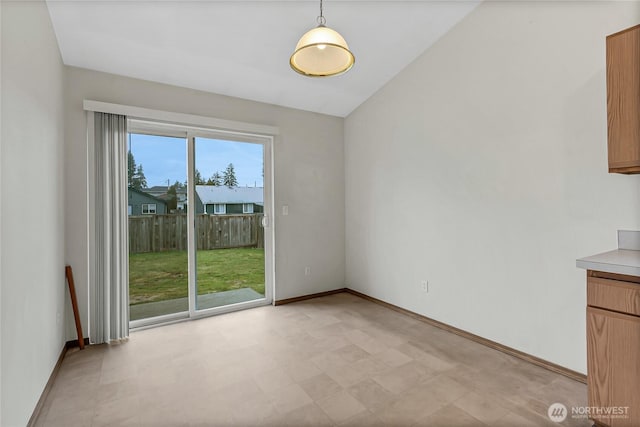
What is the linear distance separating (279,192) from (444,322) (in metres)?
2.47

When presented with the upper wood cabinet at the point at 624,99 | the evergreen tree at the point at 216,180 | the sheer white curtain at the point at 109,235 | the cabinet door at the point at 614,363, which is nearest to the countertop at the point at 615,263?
the cabinet door at the point at 614,363

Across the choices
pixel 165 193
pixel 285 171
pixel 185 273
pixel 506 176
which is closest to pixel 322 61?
pixel 506 176

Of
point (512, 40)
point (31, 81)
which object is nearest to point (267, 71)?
point (31, 81)

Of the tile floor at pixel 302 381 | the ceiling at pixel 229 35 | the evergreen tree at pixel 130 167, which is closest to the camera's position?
the tile floor at pixel 302 381

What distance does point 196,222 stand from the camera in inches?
144

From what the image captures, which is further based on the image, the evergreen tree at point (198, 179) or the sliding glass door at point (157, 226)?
the evergreen tree at point (198, 179)

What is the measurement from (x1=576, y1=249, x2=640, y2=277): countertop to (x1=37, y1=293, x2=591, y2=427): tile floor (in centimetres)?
96

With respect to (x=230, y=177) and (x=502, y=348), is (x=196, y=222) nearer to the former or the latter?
(x=230, y=177)

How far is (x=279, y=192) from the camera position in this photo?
13.5ft

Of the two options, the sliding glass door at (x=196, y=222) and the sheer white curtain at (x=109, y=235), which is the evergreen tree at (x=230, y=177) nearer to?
the sliding glass door at (x=196, y=222)

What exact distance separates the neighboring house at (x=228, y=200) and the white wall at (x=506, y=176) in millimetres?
1639

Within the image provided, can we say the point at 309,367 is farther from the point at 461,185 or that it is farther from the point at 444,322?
the point at 461,185

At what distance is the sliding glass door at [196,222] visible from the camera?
3.38 m

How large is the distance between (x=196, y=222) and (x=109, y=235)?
2.87ft
